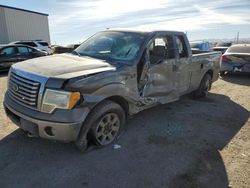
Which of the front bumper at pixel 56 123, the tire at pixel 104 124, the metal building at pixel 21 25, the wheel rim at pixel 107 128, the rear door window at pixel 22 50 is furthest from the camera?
the metal building at pixel 21 25

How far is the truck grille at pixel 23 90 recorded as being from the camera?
11.7 ft

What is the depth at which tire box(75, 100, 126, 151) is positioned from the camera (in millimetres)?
3814

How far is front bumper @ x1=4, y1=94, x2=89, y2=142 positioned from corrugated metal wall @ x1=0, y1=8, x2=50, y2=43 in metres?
27.3

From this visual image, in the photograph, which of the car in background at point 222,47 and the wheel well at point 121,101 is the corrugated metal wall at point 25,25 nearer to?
the car in background at point 222,47

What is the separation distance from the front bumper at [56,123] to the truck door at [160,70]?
1.59m

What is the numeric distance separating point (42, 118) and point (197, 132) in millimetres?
2921

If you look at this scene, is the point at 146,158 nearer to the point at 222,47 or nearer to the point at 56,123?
the point at 56,123

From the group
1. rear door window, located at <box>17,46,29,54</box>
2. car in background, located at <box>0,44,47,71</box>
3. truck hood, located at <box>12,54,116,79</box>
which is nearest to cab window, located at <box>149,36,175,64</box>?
truck hood, located at <box>12,54,116,79</box>

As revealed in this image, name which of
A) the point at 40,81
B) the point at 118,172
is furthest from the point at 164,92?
the point at 40,81

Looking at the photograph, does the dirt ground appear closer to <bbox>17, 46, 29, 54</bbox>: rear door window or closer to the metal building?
<bbox>17, 46, 29, 54</bbox>: rear door window

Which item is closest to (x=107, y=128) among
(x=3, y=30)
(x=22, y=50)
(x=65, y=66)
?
(x=65, y=66)

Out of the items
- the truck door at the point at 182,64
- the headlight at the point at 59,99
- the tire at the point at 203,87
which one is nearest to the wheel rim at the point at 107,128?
the headlight at the point at 59,99

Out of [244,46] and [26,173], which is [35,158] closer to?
[26,173]

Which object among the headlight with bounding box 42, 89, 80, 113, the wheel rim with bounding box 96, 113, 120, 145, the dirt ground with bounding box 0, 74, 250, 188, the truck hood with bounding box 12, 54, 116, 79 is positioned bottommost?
the dirt ground with bounding box 0, 74, 250, 188
